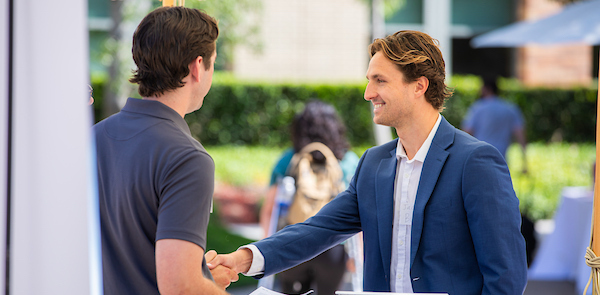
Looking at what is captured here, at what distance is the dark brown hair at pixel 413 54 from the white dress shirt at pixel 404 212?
0.18 m

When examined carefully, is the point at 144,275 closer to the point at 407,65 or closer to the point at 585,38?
the point at 407,65

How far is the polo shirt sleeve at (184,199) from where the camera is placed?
1401 millimetres

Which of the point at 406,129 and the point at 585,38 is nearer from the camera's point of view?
the point at 406,129

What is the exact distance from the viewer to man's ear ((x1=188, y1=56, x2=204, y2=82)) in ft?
5.20

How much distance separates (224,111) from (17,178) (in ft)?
29.5

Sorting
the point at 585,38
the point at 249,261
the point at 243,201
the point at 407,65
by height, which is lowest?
the point at 243,201

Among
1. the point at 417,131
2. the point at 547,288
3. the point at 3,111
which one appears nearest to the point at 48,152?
the point at 3,111

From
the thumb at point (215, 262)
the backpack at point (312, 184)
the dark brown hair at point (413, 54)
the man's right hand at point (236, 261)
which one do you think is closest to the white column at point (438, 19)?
the backpack at point (312, 184)

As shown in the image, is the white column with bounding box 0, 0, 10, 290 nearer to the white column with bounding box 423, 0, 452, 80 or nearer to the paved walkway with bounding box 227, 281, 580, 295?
the paved walkway with bounding box 227, 281, 580, 295

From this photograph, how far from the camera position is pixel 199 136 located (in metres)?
10.2

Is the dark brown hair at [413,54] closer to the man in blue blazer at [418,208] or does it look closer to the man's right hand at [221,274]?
the man in blue blazer at [418,208]

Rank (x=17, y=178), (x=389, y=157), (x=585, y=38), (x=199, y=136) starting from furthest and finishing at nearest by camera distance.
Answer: (x=199, y=136)
(x=585, y=38)
(x=389, y=157)
(x=17, y=178)

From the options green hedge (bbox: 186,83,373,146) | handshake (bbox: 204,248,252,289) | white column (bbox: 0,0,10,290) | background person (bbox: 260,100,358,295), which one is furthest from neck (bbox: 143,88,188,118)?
green hedge (bbox: 186,83,373,146)

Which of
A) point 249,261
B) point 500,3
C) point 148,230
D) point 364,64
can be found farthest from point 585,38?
point 500,3
